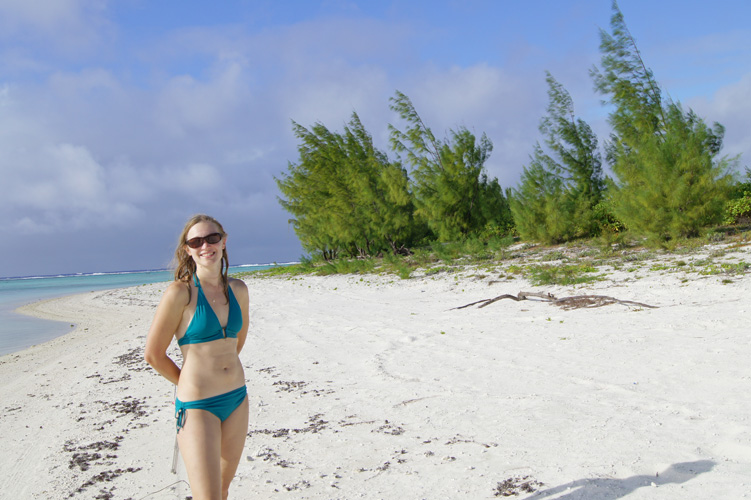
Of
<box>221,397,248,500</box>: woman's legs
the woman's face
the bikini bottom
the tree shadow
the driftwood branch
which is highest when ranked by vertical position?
the woman's face

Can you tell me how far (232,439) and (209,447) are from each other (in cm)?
20

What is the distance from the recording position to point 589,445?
139 inches

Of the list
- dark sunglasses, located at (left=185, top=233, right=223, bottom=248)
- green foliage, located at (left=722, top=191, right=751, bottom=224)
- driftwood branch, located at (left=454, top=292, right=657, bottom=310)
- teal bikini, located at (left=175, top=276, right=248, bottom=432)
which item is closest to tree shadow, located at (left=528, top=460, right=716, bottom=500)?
teal bikini, located at (left=175, top=276, right=248, bottom=432)

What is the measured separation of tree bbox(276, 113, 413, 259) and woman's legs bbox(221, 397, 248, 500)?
21.5m

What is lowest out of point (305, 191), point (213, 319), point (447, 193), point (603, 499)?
point (603, 499)

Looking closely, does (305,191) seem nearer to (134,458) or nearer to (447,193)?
(447,193)

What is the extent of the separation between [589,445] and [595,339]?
3.13 metres

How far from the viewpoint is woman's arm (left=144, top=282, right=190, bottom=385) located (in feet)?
8.17

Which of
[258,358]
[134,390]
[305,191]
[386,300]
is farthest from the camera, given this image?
[305,191]

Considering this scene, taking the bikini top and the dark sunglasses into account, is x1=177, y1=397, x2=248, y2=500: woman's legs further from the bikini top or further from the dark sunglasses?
the dark sunglasses

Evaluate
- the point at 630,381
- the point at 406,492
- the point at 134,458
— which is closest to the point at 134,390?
the point at 134,458

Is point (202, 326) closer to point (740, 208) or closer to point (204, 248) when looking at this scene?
point (204, 248)

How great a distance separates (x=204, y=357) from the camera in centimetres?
253

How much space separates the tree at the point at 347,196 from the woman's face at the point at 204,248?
2130 centimetres
